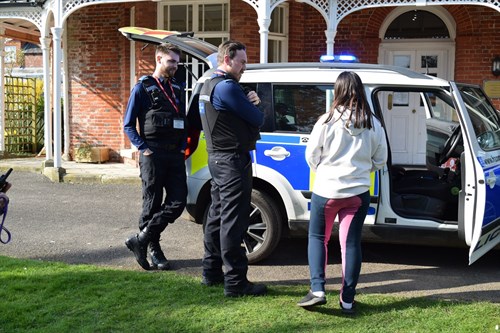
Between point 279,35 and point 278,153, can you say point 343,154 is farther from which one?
point 279,35

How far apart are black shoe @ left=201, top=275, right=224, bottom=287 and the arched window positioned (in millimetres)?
9014

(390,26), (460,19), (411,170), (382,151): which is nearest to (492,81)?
(460,19)

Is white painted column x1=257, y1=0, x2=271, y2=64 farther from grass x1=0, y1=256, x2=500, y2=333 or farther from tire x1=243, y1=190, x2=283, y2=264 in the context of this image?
grass x1=0, y1=256, x2=500, y2=333

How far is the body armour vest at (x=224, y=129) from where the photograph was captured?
4.88 metres

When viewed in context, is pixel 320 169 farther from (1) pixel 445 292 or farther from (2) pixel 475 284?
(2) pixel 475 284

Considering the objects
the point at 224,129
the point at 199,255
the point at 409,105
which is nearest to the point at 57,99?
the point at 199,255

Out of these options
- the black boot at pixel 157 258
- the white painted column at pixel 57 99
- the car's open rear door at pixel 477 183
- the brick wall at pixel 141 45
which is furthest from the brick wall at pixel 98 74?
the car's open rear door at pixel 477 183

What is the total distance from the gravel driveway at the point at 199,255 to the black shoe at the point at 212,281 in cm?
47

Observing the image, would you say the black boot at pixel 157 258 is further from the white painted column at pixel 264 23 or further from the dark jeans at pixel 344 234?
the white painted column at pixel 264 23

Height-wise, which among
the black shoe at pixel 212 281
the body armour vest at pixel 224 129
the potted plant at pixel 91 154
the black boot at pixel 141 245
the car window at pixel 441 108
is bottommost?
the black shoe at pixel 212 281

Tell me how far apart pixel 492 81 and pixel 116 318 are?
997cm

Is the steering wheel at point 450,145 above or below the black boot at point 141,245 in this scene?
above

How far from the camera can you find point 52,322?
175 inches

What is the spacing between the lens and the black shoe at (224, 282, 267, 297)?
497 cm
